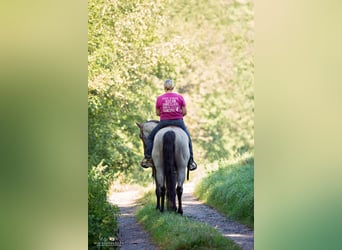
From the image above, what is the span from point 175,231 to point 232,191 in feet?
2.71

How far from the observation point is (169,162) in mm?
8922

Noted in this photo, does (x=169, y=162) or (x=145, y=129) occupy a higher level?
(x=145, y=129)

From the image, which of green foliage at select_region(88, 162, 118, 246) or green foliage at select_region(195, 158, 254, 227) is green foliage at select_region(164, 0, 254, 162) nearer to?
green foliage at select_region(195, 158, 254, 227)

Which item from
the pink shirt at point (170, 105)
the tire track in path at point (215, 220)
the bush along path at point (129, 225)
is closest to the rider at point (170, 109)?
the pink shirt at point (170, 105)

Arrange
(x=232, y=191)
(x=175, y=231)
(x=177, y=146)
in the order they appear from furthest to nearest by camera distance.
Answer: (x=232, y=191), (x=177, y=146), (x=175, y=231)

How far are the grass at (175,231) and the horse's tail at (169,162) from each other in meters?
0.21

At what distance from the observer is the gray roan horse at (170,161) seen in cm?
889

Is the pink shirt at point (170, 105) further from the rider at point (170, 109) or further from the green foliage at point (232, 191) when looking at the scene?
the green foliage at point (232, 191)

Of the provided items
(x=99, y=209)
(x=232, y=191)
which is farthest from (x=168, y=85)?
(x=99, y=209)

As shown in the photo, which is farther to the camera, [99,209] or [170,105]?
[170,105]

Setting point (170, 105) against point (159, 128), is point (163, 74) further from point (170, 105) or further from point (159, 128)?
point (159, 128)

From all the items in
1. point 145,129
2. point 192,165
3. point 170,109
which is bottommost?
point 192,165
